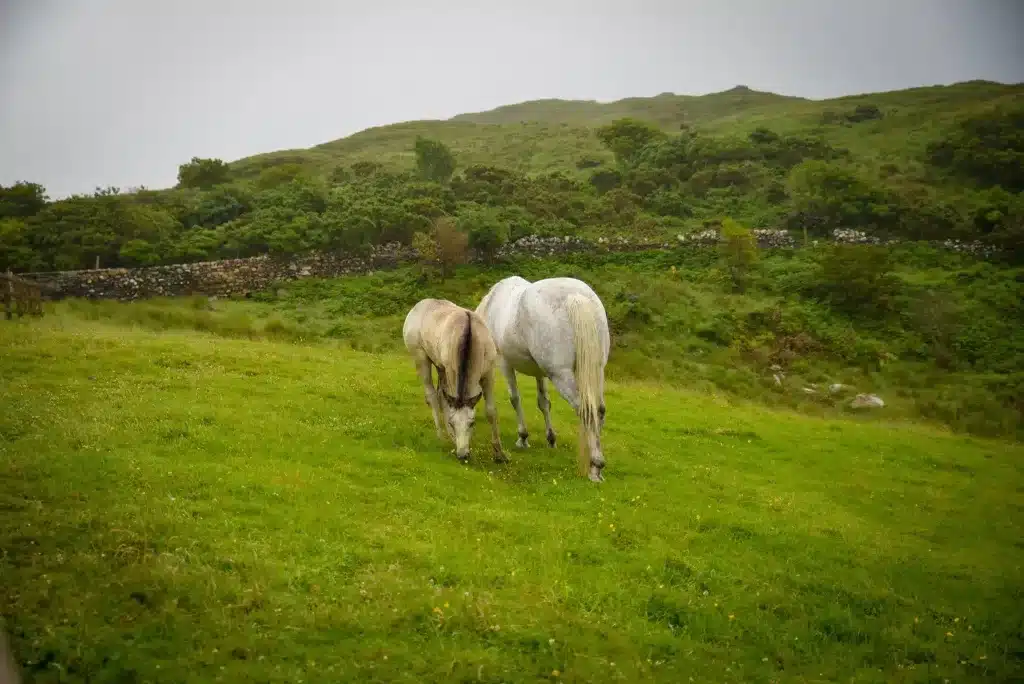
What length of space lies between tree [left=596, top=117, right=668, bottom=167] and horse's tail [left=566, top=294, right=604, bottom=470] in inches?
2335

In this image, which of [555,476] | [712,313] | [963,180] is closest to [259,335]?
[555,476]

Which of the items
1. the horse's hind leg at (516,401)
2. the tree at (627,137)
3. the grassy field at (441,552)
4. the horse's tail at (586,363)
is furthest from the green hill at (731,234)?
the horse's tail at (586,363)

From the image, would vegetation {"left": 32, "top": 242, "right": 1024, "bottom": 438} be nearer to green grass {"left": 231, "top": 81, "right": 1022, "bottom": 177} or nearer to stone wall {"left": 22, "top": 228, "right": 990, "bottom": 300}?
stone wall {"left": 22, "top": 228, "right": 990, "bottom": 300}

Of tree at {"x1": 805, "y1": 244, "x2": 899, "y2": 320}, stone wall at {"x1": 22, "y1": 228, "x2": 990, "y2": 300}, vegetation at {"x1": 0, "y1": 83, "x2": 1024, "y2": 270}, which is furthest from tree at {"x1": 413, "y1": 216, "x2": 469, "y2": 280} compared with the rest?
tree at {"x1": 805, "y1": 244, "x2": 899, "y2": 320}

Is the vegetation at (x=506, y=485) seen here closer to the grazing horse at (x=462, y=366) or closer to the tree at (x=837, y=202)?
the grazing horse at (x=462, y=366)

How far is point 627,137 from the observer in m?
70.2

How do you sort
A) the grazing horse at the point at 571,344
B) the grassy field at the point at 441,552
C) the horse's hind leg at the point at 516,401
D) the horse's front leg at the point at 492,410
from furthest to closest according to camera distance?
the horse's hind leg at the point at 516,401
the horse's front leg at the point at 492,410
the grazing horse at the point at 571,344
the grassy field at the point at 441,552

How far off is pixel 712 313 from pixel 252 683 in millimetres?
32244

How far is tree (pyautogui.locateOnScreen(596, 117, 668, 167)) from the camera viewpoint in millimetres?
69188

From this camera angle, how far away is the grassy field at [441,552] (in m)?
6.68

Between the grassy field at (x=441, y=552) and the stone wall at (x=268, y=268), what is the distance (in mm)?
19467

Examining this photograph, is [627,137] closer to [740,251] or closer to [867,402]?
[740,251]

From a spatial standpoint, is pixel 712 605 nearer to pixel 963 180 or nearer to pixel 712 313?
pixel 712 313

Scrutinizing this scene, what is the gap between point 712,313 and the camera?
34.9 metres
